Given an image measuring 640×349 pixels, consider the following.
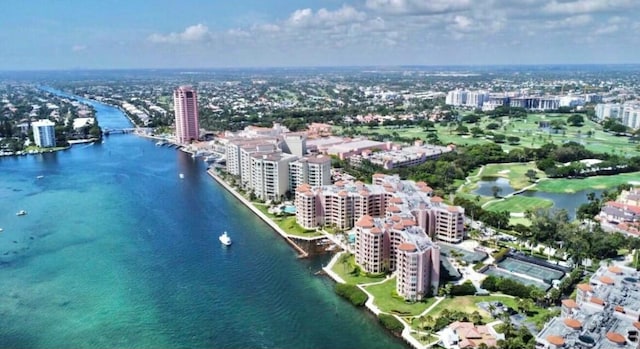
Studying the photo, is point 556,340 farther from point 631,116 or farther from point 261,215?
point 631,116

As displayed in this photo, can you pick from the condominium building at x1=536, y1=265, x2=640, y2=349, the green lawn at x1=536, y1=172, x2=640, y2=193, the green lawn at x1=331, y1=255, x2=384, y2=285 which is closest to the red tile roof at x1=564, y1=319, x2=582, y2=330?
the condominium building at x1=536, y1=265, x2=640, y2=349

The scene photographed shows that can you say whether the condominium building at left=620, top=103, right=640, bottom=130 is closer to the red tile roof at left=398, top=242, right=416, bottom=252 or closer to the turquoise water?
the turquoise water

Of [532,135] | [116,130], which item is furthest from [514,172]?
[116,130]

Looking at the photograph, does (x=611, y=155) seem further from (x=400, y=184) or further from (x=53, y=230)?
(x=53, y=230)

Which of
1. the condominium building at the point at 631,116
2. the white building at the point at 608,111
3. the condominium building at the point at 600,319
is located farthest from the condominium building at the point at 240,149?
the white building at the point at 608,111

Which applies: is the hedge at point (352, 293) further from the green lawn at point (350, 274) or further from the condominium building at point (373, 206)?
the condominium building at point (373, 206)
